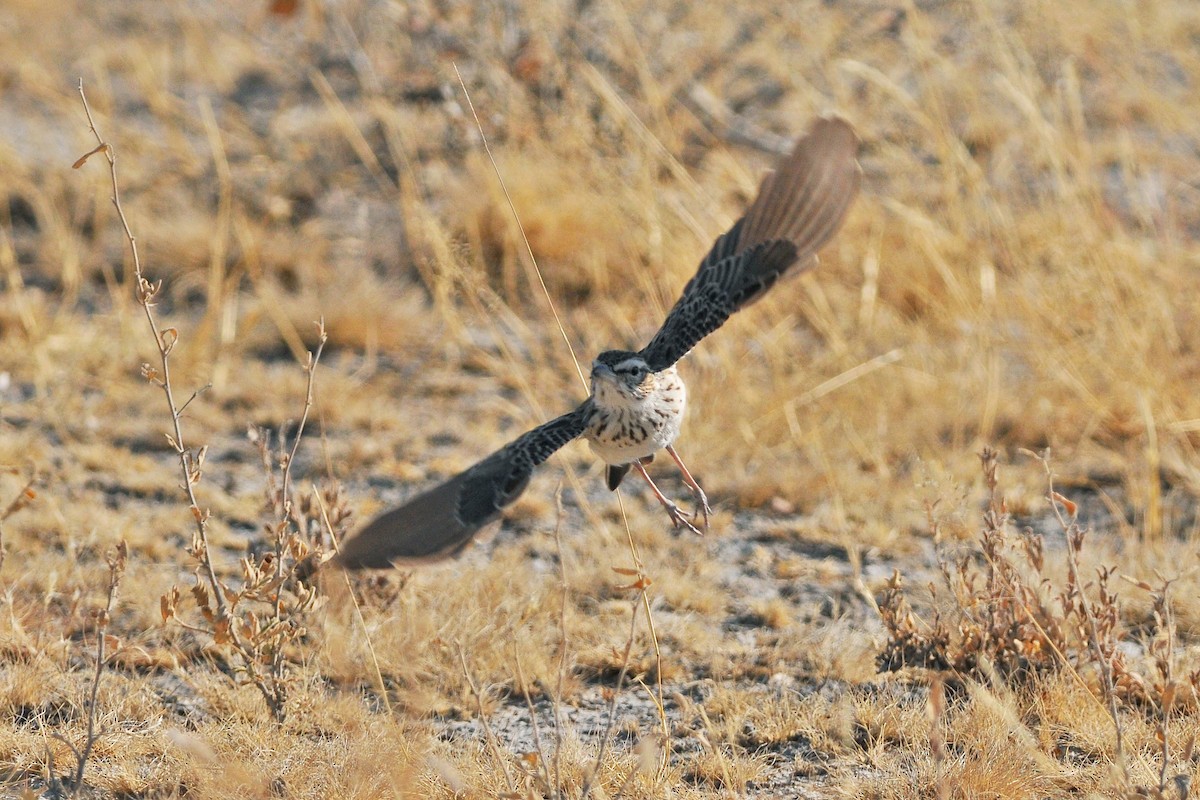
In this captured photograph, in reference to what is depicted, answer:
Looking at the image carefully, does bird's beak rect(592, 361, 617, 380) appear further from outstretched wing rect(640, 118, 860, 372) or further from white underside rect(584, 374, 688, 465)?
outstretched wing rect(640, 118, 860, 372)

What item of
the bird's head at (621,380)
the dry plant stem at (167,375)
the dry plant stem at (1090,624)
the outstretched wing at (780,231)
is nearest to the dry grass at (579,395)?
the dry plant stem at (1090,624)

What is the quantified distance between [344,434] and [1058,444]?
337 centimetres

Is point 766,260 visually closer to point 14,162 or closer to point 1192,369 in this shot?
point 1192,369

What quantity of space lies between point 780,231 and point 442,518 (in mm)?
1521

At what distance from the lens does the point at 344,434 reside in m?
6.15

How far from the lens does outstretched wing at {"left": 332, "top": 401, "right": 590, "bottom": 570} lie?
3127mm

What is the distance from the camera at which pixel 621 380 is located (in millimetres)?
3713

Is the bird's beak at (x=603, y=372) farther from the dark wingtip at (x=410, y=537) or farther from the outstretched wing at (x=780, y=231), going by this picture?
the dark wingtip at (x=410, y=537)

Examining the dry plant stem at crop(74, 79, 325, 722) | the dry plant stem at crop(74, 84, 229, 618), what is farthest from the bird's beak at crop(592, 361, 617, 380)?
the dry plant stem at crop(74, 84, 229, 618)

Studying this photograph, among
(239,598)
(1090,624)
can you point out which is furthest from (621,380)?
(1090,624)


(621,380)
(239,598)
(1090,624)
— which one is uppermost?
(621,380)

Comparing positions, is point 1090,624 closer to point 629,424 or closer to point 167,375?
point 629,424

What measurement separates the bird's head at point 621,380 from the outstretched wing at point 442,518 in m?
0.45

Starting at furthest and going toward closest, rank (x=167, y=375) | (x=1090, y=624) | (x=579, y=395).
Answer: (x=579, y=395) → (x=167, y=375) → (x=1090, y=624)
